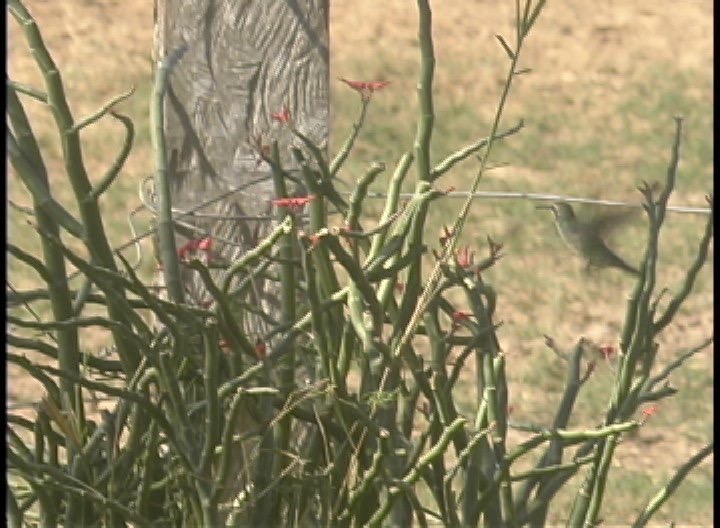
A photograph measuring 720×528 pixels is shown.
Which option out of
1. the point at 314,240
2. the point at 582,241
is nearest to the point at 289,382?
the point at 314,240

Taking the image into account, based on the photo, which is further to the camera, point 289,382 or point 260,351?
point 289,382

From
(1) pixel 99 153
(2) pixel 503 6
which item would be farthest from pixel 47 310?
(2) pixel 503 6

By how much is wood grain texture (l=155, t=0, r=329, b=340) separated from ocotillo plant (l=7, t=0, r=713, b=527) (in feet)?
1.64

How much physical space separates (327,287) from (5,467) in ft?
1.66

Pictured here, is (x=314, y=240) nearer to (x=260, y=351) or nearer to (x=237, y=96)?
(x=260, y=351)

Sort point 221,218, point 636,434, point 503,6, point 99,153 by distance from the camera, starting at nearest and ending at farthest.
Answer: point 221,218
point 636,434
point 99,153
point 503,6

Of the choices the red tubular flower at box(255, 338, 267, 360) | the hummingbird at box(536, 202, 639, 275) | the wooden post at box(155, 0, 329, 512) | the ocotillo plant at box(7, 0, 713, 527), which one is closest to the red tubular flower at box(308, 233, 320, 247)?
the ocotillo plant at box(7, 0, 713, 527)

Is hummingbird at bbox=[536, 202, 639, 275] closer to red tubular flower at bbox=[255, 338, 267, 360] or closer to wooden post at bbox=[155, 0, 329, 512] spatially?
wooden post at bbox=[155, 0, 329, 512]

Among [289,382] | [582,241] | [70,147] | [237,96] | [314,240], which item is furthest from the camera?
[582,241]

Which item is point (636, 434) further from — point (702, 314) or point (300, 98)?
point (300, 98)

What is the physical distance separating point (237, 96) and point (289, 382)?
0.77 meters

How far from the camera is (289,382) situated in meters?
2.42

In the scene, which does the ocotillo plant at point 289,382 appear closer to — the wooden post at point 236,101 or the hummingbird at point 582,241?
the wooden post at point 236,101

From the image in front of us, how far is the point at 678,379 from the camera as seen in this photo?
5.24 metres
